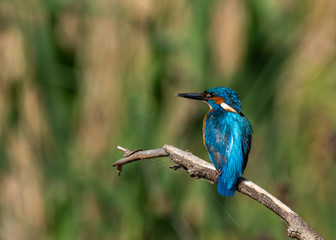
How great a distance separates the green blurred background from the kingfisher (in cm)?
80

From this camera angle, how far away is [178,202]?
3072 mm

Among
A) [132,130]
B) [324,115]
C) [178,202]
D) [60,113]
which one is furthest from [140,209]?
[324,115]

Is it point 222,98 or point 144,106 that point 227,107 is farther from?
point 144,106

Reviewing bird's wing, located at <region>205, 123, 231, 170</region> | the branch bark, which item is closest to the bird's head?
bird's wing, located at <region>205, 123, 231, 170</region>

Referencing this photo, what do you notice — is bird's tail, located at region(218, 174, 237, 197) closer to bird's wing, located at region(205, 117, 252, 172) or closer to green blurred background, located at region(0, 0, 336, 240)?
bird's wing, located at region(205, 117, 252, 172)

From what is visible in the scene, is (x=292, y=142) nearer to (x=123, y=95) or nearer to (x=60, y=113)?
(x=123, y=95)

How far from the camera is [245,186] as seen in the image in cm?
170

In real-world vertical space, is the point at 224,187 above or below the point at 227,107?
below

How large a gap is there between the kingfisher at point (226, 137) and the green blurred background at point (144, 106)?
2.61 ft

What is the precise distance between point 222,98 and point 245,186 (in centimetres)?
63

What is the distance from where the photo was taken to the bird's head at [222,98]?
87.4 inches

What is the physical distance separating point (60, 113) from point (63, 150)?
195mm

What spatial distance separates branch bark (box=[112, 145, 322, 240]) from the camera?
1439 millimetres

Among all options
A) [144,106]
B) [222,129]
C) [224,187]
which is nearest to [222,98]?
[222,129]
